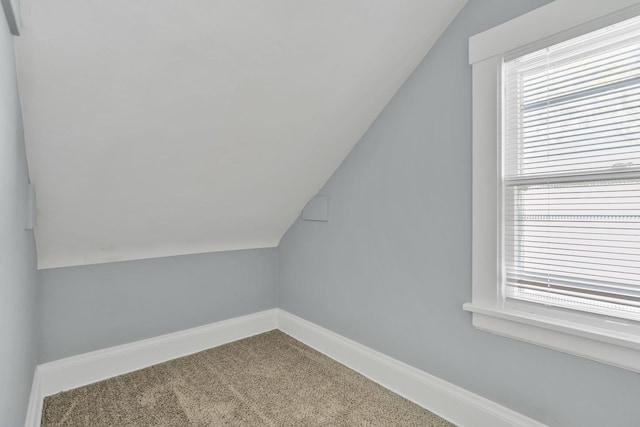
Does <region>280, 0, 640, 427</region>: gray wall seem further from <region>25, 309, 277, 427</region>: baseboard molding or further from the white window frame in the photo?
<region>25, 309, 277, 427</region>: baseboard molding

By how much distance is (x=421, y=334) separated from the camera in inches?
69.1

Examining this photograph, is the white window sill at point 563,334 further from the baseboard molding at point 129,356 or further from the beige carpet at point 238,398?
the baseboard molding at point 129,356

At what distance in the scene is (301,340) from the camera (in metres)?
2.54

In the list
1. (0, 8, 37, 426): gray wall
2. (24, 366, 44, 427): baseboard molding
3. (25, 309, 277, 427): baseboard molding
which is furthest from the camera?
(25, 309, 277, 427): baseboard molding

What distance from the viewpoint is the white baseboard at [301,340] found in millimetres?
1520

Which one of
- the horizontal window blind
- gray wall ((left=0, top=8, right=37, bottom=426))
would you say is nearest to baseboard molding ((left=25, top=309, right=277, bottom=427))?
gray wall ((left=0, top=8, right=37, bottom=426))

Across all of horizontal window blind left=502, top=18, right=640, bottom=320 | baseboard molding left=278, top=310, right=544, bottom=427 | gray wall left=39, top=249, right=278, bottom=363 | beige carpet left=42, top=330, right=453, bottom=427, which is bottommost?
beige carpet left=42, top=330, right=453, bottom=427

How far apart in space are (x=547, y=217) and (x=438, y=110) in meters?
0.70

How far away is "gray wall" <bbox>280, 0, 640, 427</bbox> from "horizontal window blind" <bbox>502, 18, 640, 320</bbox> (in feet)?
0.64

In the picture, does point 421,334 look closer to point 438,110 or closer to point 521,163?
point 521,163

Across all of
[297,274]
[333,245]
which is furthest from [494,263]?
[297,274]

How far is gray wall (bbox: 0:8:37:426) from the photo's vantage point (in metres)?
0.89

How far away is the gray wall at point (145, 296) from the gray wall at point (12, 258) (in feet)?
1.40

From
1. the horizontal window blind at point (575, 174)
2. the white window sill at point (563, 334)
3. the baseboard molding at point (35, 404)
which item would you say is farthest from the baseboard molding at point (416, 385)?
the baseboard molding at point (35, 404)
